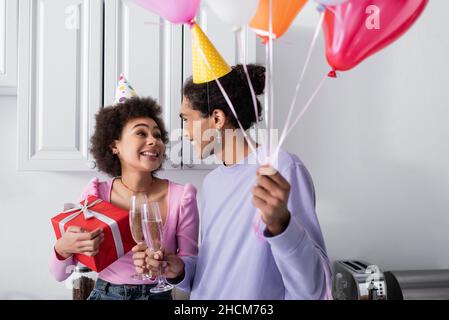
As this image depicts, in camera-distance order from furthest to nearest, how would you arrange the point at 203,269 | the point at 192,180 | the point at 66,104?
the point at 192,180, the point at 66,104, the point at 203,269

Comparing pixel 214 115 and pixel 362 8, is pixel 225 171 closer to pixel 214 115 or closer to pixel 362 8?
pixel 214 115

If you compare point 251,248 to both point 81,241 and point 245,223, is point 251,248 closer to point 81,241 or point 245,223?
point 245,223

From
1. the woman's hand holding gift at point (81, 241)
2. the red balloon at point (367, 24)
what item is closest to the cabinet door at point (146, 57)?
the woman's hand holding gift at point (81, 241)

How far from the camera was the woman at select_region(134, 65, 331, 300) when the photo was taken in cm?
88

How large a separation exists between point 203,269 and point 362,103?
121 cm

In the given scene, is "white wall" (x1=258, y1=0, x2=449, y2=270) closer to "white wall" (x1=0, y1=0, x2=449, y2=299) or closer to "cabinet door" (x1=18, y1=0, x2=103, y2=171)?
"white wall" (x1=0, y1=0, x2=449, y2=299)

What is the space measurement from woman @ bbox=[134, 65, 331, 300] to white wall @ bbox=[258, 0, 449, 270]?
0.71 meters

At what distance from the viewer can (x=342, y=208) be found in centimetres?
194

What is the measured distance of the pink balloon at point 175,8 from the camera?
1.01 meters

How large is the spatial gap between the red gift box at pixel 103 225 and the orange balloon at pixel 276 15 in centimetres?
69

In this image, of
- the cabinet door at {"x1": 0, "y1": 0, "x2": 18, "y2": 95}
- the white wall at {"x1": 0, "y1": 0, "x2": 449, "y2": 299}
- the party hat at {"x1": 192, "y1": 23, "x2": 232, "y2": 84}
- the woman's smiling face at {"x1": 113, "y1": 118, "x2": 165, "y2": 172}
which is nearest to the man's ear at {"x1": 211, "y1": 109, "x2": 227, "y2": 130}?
the party hat at {"x1": 192, "y1": 23, "x2": 232, "y2": 84}

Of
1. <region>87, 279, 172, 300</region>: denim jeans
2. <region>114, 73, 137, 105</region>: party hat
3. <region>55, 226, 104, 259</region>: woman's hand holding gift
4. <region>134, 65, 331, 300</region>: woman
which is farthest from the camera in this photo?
<region>114, 73, 137, 105</region>: party hat

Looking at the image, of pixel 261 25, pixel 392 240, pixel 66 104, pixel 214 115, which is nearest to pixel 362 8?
pixel 261 25

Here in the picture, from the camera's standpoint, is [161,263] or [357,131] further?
[357,131]
